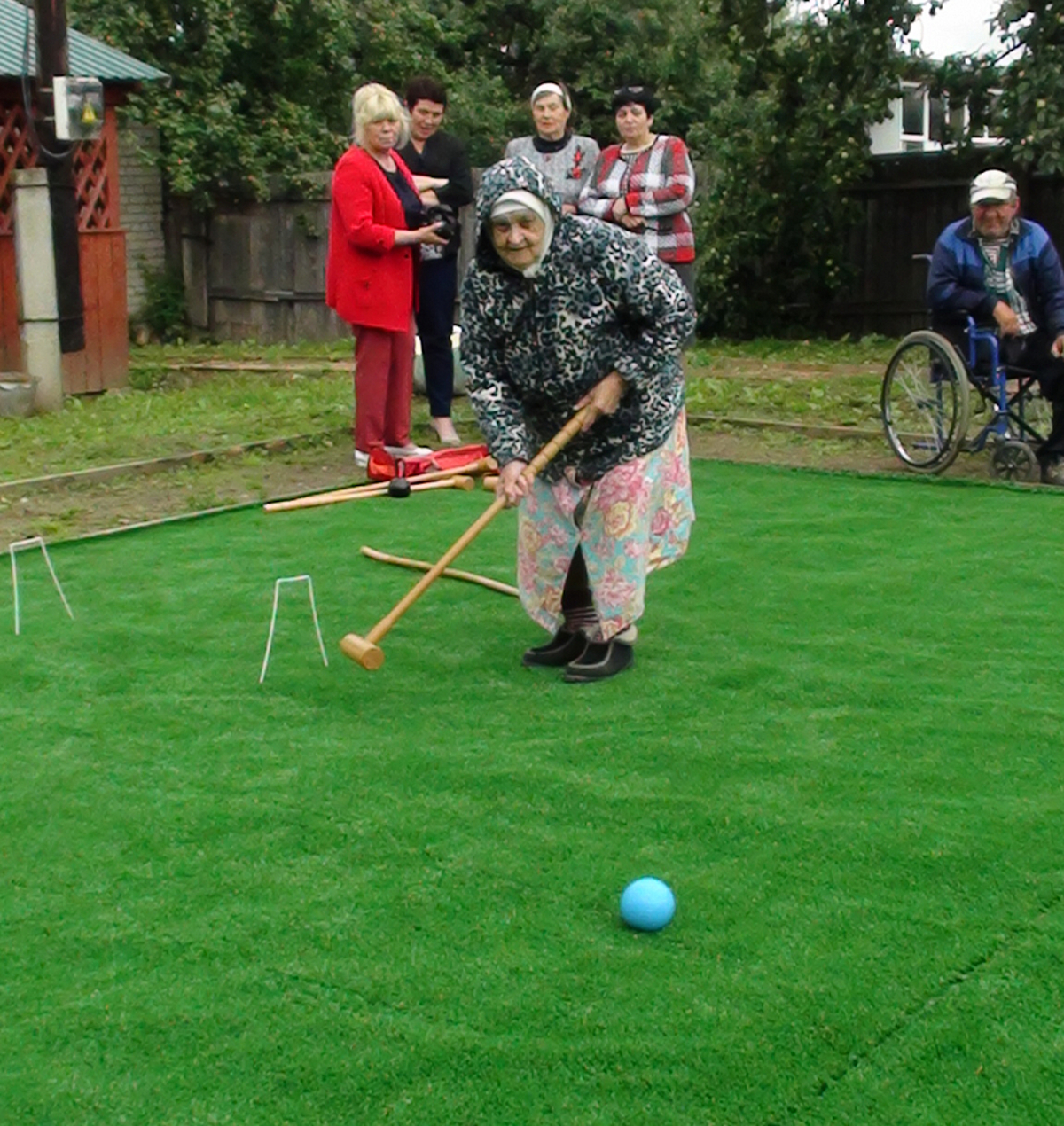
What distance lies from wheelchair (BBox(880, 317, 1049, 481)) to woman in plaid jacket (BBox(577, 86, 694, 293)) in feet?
4.52

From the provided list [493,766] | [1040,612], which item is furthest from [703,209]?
[493,766]

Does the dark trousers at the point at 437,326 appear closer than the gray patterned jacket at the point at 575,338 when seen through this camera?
No

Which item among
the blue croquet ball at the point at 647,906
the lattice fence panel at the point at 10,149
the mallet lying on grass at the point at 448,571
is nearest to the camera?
the blue croquet ball at the point at 647,906

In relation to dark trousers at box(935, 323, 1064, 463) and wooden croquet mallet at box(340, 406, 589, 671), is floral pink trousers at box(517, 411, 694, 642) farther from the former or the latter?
dark trousers at box(935, 323, 1064, 463)

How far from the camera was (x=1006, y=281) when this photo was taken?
7.45 m

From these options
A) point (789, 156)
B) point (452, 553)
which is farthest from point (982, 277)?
point (789, 156)

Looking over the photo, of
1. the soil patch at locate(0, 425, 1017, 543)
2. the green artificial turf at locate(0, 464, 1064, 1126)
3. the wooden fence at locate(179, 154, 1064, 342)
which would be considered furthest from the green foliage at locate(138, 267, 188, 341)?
the green artificial turf at locate(0, 464, 1064, 1126)

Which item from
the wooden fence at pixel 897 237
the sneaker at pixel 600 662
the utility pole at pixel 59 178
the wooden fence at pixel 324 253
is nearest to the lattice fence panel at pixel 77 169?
the utility pole at pixel 59 178

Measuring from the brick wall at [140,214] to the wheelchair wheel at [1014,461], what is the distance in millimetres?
11133

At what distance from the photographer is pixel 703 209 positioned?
15.5 meters

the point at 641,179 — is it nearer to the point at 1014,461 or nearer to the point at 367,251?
the point at 367,251

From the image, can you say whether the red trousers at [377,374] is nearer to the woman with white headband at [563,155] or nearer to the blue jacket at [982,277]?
the woman with white headband at [563,155]

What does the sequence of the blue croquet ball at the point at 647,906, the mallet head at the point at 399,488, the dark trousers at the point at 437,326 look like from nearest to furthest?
the blue croquet ball at the point at 647,906 < the mallet head at the point at 399,488 < the dark trousers at the point at 437,326

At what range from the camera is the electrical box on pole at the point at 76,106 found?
35.0 feet
